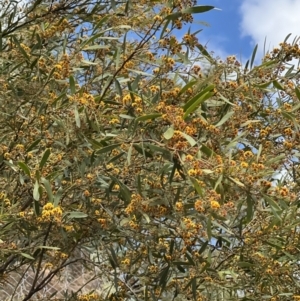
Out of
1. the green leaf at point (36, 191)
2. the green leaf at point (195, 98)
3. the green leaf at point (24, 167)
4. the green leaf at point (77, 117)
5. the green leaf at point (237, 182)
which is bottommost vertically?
the green leaf at point (36, 191)

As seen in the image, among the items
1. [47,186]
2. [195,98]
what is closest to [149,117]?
[195,98]

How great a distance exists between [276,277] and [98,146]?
980 mm

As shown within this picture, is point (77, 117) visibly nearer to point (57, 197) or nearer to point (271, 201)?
point (57, 197)

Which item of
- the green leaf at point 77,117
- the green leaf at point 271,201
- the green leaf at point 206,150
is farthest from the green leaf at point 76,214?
the green leaf at point 271,201

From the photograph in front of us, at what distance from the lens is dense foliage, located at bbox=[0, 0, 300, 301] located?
1.62 metres

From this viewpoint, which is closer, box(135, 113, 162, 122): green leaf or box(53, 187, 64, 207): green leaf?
box(135, 113, 162, 122): green leaf

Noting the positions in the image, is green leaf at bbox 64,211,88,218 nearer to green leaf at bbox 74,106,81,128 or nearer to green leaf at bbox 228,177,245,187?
green leaf at bbox 74,106,81,128

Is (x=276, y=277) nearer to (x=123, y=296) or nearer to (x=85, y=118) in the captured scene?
(x=123, y=296)

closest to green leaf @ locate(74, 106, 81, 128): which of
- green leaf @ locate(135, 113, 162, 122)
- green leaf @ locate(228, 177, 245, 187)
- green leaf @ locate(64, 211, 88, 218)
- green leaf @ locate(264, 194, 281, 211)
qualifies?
green leaf @ locate(135, 113, 162, 122)

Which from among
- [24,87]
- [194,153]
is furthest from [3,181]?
[194,153]

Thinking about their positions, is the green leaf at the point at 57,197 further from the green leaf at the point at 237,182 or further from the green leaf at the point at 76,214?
the green leaf at the point at 237,182

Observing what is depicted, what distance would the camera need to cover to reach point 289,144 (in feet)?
6.05

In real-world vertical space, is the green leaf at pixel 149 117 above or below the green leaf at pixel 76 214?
above

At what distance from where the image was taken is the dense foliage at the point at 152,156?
1617 millimetres
